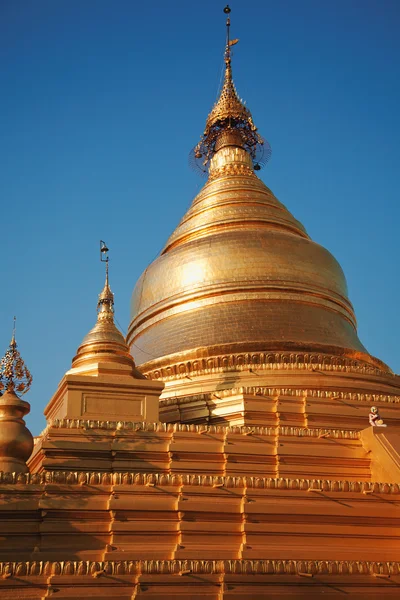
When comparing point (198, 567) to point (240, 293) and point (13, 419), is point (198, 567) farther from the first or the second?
point (240, 293)

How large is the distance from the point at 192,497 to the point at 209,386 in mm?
6459

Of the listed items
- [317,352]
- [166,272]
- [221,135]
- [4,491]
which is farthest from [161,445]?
[221,135]

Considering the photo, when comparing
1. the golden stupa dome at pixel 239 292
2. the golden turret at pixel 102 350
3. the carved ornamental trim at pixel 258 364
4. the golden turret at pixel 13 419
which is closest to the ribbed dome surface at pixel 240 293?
the golden stupa dome at pixel 239 292

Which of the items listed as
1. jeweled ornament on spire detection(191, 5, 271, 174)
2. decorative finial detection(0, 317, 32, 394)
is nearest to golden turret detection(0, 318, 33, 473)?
decorative finial detection(0, 317, 32, 394)

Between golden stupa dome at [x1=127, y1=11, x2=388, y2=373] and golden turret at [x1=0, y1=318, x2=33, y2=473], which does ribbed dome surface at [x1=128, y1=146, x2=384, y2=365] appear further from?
golden turret at [x1=0, y1=318, x2=33, y2=473]

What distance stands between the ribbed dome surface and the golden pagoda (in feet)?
0.15

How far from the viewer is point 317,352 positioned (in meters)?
20.9

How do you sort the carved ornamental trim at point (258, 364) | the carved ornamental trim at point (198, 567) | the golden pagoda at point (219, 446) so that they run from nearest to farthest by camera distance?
the carved ornamental trim at point (198, 567)
the golden pagoda at point (219, 446)
the carved ornamental trim at point (258, 364)

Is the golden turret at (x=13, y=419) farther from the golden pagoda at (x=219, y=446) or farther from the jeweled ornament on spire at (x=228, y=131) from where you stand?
the jeweled ornament on spire at (x=228, y=131)

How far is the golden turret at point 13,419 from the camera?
13516 millimetres

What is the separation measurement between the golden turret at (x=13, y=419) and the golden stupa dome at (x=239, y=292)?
655cm

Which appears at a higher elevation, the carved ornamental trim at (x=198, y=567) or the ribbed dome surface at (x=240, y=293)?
the ribbed dome surface at (x=240, y=293)

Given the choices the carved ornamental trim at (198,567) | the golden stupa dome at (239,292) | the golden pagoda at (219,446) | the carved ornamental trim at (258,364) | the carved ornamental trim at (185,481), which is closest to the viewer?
the carved ornamental trim at (198,567)

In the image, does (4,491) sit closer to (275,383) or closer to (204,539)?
(204,539)
